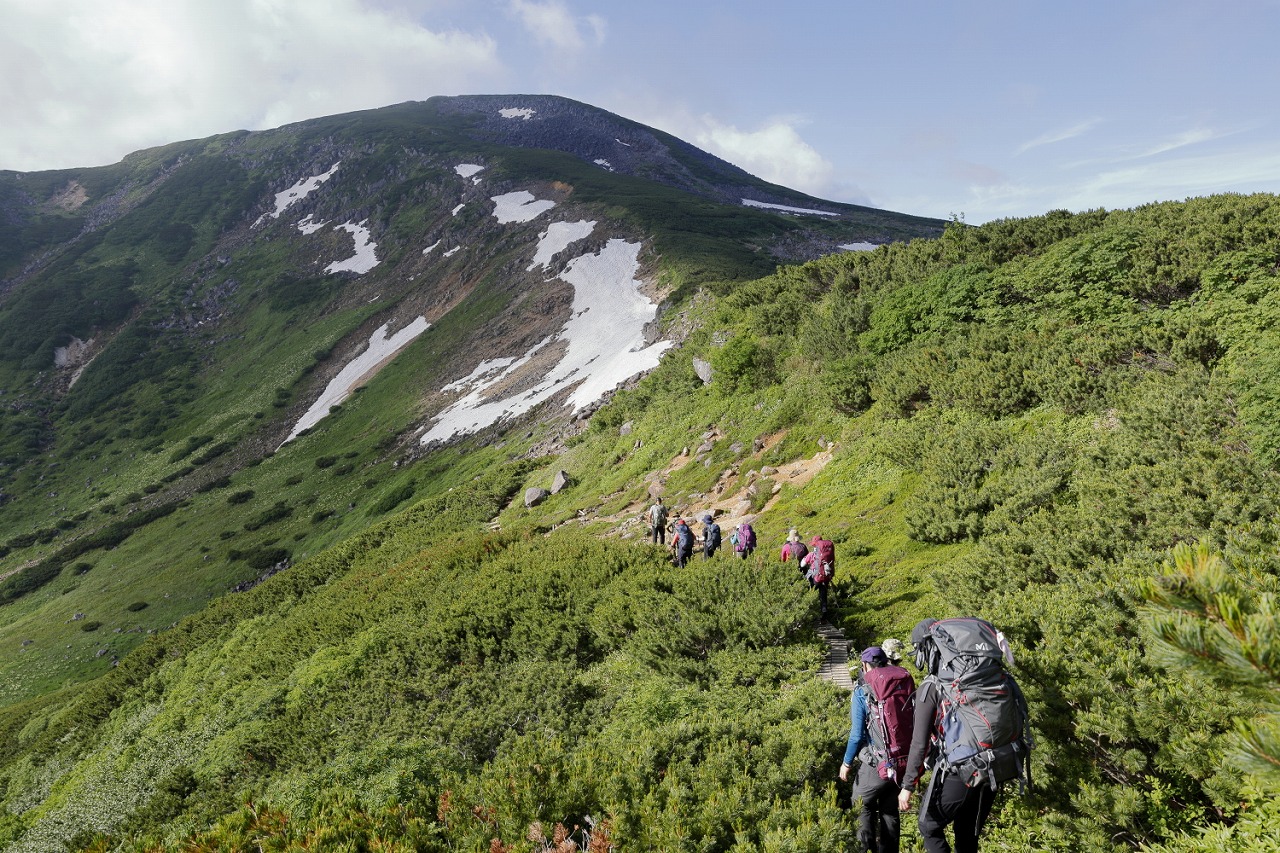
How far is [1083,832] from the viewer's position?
4.53 meters

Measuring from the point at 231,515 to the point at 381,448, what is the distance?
40.2 feet

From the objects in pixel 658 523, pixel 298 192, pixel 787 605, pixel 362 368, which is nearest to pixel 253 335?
pixel 362 368

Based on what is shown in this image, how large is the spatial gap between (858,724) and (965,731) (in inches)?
42.0

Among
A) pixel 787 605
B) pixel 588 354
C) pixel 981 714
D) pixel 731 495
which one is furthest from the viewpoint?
pixel 588 354

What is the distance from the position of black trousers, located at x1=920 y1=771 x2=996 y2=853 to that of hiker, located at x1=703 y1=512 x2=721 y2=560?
8803 mm

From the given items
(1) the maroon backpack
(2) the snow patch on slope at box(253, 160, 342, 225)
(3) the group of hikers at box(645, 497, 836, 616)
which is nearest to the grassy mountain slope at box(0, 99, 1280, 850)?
(3) the group of hikers at box(645, 497, 836, 616)

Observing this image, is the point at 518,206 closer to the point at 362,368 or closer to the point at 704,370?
the point at 362,368

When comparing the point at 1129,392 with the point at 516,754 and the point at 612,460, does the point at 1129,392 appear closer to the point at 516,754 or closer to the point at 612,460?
the point at 516,754

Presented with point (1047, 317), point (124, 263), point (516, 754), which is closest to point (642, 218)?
point (1047, 317)

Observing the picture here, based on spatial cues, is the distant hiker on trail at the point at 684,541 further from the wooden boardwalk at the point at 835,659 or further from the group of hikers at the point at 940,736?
the group of hikers at the point at 940,736

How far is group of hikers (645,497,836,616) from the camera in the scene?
10.3 m

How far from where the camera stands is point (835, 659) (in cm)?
901

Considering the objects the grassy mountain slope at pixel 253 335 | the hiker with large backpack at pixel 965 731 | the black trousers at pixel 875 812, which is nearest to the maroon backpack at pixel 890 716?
the black trousers at pixel 875 812

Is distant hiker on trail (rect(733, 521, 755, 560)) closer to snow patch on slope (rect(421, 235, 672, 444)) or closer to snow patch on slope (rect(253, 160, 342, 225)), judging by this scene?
snow patch on slope (rect(421, 235, 672, 444))
